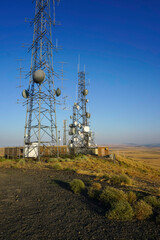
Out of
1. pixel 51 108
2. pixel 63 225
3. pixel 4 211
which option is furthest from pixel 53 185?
pixel 51 108

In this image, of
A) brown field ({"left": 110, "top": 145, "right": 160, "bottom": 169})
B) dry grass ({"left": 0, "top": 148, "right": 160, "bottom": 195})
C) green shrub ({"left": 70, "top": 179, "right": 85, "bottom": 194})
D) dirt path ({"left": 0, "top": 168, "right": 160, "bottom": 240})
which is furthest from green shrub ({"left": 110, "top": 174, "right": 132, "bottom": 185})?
brown field ({"left": 110, "top": 145, "right": 160, "bottom": 169})

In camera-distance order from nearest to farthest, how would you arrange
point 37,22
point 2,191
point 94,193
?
point 94,193
point 2,191
point 37,22

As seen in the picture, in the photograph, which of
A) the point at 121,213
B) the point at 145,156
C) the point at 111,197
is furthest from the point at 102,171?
the point at 145,156

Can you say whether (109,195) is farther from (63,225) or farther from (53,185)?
(53,185)

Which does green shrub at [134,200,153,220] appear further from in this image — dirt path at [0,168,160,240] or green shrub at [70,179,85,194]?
green shrub at [70,179,85,194]

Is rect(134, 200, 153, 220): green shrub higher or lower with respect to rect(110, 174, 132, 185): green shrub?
higher

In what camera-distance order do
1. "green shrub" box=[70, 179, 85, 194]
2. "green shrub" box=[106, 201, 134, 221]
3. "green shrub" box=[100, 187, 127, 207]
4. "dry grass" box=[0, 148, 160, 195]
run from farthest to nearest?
"dry grass" box=[0, 148, 160, 195]
"green shrub" box=[70, 179, 85, 194]
"green shrub" box=[100, 187, 127, 207]
"green shrub" box=[106, 201, 134, 221]

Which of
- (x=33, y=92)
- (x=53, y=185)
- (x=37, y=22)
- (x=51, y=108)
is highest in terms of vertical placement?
(x=37, y=22)

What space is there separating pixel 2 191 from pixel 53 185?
2.67m

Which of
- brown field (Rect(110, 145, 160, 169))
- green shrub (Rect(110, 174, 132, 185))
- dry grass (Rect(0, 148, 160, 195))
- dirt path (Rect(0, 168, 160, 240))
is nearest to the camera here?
dirt path (Rect(0, 168, 160, 240))

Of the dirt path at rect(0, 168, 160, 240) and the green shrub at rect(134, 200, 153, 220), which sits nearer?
the dirt path at rect(0, 168, 160, 240)

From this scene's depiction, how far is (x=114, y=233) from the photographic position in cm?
424

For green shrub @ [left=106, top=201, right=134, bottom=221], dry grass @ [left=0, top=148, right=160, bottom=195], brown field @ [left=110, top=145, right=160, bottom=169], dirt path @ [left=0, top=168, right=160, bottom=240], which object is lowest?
brown field @ [left=110, top=145, right=160, bottom=169]

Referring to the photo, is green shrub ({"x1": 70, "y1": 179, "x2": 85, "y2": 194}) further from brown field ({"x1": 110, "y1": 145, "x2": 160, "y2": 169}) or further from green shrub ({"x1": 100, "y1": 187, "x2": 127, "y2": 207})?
brown field ({"x1": 110, "y1": 145, "x2": 160, "y2": 169})
